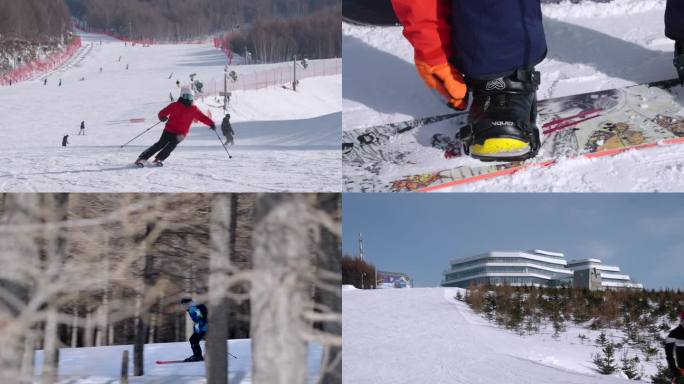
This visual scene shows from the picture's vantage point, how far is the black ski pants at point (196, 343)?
324 cm

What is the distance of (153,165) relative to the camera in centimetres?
299

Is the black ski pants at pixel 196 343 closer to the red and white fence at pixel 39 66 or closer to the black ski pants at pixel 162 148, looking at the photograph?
the black ski pants at pixel 162 148

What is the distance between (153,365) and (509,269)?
188cm

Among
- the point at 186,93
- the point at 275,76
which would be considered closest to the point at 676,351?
the point at 275,76

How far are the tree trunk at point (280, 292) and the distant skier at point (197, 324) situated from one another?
26cm

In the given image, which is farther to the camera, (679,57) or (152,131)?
(152,131)

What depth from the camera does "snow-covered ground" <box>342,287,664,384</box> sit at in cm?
285

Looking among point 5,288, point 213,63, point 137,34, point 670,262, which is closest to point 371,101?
point 213,63

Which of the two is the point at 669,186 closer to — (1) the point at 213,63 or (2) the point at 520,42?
(2) the point at 520,42

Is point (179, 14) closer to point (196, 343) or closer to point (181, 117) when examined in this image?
point (181, 117)

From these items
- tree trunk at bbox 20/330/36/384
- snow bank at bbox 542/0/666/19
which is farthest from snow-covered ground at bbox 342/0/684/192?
tree trunk at bbox 20/330/36/384

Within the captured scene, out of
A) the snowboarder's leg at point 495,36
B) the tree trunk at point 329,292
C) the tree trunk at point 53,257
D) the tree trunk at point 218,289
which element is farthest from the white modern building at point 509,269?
the tree trunk at point 53,257

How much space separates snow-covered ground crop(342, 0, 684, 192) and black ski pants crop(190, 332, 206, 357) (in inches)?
53.5

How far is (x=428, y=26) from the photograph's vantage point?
2203 mm
